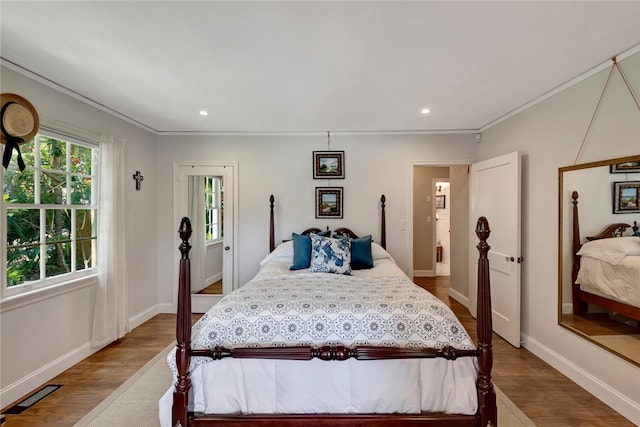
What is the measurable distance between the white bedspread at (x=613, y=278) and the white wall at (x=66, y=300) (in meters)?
4.54

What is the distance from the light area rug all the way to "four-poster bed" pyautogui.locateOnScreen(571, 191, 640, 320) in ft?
3.54

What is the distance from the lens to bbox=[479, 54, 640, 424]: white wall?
203 cm

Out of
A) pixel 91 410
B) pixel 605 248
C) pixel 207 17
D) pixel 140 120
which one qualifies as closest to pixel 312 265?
pixel 91 410

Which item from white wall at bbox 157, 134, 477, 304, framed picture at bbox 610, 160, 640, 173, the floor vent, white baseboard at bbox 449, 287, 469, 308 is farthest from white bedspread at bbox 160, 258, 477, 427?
white baseboard at bbox 449, 287, 469, 308

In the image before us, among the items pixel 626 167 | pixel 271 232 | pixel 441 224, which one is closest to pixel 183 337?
pixel 271 232

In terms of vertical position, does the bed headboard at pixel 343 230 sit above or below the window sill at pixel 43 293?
above

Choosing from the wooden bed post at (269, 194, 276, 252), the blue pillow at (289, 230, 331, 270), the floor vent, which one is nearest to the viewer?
the floor vent

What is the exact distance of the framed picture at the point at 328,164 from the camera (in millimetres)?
3967

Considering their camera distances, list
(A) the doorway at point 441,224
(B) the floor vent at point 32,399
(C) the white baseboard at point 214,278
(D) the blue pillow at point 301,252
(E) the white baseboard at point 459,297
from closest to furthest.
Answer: (B) the floor vent at point 32,399 < (D) the blue pillow at point 301,252 < (C) the white baseboard at point 214,278 < (E) the white baseboard at point 459,297 < (A) the doorway at point 441,224

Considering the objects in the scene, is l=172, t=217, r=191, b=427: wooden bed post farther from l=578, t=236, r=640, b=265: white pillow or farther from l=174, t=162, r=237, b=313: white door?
l=578, t=236, r=640, b=265: white pillow

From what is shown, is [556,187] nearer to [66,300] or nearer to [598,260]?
[598,260]

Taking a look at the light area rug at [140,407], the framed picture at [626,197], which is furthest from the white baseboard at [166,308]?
the framed picture at [626,197]

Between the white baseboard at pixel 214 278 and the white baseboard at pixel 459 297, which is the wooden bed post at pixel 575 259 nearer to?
the white baseboard at pixel 459 297

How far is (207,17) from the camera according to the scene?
1626 mm
